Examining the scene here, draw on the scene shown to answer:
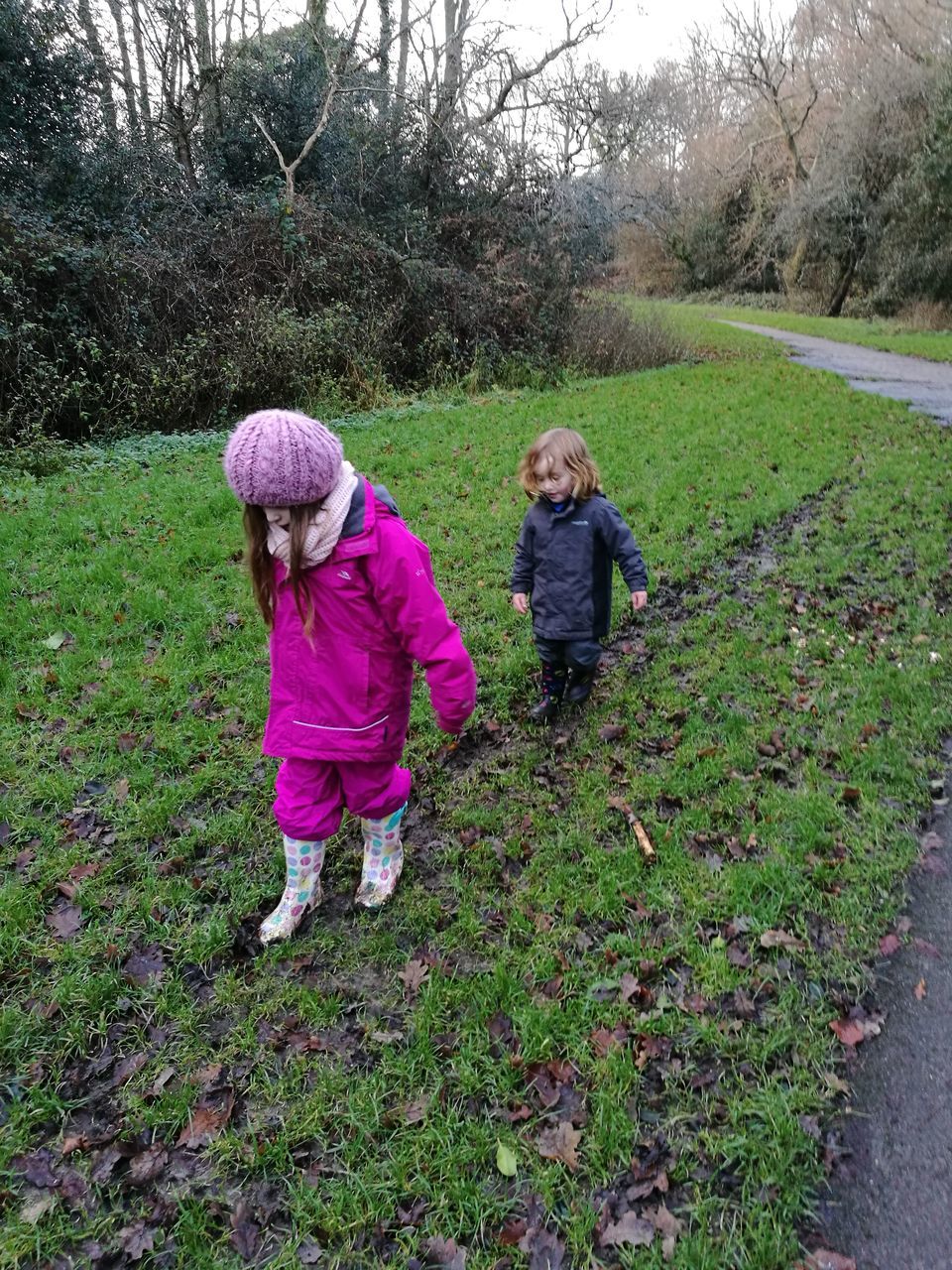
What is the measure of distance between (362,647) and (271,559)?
0.45 meters

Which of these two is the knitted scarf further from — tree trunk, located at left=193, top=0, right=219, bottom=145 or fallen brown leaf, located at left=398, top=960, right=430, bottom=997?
tree trunk, located at left=193, top=0, right=219, bottom=145

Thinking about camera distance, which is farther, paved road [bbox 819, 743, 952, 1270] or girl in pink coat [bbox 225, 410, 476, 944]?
girl in pink coat [bbox 225, 410, 476, 944]

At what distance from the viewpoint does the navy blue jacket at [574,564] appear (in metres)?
4.00

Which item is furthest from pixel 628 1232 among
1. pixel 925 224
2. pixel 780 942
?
pixel 925 224

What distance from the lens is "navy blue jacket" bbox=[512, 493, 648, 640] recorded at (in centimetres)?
400

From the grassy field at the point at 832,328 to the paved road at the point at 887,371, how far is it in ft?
2.13

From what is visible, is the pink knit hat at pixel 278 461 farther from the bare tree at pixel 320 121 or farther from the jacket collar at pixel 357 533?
the bare tree at pixel 320 121

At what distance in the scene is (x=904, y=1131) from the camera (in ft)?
7.42

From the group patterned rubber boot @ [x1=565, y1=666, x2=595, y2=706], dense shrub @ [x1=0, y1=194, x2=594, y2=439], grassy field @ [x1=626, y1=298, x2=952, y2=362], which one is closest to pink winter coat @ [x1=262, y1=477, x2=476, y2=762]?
patterned rubber boot @ [x1=565, y1=666, x2=595, y2=706]

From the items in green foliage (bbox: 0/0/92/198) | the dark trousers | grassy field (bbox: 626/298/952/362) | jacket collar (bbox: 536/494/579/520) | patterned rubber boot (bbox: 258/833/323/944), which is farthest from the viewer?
grassy field (bbox: 626/298/952/362)

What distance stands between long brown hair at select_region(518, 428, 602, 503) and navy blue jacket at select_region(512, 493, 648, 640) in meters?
0.10

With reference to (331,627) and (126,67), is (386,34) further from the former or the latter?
(331,627)

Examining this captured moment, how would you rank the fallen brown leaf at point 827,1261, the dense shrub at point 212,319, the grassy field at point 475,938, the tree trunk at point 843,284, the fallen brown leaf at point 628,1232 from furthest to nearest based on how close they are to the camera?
the tree trunk at point 843,284 → the dense shrub at point 212,319 → the grassy field at point 475,938 → the fallen brown leaf at point 628,1232 → the fallen brown leaf at point 827,1261

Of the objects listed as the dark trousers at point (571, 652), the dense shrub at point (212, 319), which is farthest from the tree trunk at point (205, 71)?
the dark trousers at point (571, 652)
